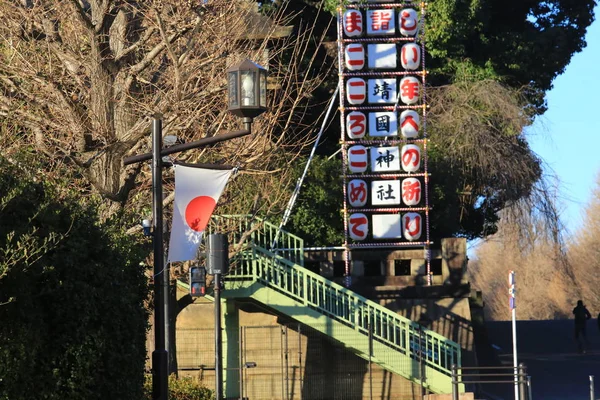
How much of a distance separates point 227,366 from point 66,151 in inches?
426

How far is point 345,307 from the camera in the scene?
82.0 ft

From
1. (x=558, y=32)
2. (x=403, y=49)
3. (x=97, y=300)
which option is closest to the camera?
(x=97, y=300)

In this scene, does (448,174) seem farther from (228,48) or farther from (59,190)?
(59,190)

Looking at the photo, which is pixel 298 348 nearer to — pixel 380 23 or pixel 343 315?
pixel 343 315

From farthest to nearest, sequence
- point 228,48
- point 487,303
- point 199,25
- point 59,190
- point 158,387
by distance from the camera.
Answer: point 487,303, point 228,48, point 199,25, point 59,190, point 158,387

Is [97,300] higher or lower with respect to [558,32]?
lower

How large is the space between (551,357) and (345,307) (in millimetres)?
10548

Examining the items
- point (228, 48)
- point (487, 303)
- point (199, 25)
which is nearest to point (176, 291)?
point (228, 48)

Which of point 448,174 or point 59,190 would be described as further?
point 448,174

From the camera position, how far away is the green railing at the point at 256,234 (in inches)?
893

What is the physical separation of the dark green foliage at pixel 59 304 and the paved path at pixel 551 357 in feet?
51.5

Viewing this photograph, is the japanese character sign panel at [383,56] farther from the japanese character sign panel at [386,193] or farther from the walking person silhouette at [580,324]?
the walking person silhouette at [580,324]

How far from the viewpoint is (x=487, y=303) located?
9688cm

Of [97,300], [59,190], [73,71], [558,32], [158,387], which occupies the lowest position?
[158,387]
